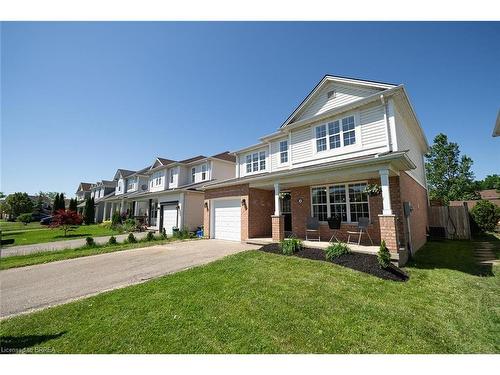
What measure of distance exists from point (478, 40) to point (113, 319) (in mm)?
13170

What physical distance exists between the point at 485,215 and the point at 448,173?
62.6ft

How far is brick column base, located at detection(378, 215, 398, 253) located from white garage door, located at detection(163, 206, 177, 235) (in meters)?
16.7

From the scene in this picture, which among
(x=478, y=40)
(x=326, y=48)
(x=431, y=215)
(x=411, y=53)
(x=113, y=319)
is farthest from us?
(x=431, y=215)

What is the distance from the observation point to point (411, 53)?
26.5 ft

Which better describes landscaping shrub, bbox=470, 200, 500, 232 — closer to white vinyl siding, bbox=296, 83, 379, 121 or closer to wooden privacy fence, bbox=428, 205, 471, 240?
wooden privacy fence, bbox=428, 205, 471, 240

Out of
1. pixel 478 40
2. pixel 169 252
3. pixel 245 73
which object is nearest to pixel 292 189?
pixel 245 73

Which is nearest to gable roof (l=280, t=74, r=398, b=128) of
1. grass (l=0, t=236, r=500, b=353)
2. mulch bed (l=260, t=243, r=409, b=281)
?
mulch bed (l=260, t=243, r=409, b=281)

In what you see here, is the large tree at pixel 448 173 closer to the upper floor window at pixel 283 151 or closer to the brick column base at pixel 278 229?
the upper floor window at pixel 283 151

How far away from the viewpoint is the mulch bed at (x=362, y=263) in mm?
6203

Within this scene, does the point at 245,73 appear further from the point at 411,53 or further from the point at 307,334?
the point at 307,334

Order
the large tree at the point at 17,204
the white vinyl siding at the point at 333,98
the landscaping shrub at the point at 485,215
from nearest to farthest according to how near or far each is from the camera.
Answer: the white vinyl siding at the point at 333,98
the landscaping shrub at the point at 485,215
the large tree at the point at 17,204

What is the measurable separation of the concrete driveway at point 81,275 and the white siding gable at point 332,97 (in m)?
9.01

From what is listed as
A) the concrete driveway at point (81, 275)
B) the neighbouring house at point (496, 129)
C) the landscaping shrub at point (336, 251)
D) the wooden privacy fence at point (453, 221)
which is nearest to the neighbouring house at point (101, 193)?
the concrete driveway at point (81, 275)

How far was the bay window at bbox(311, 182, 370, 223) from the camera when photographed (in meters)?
9.96
